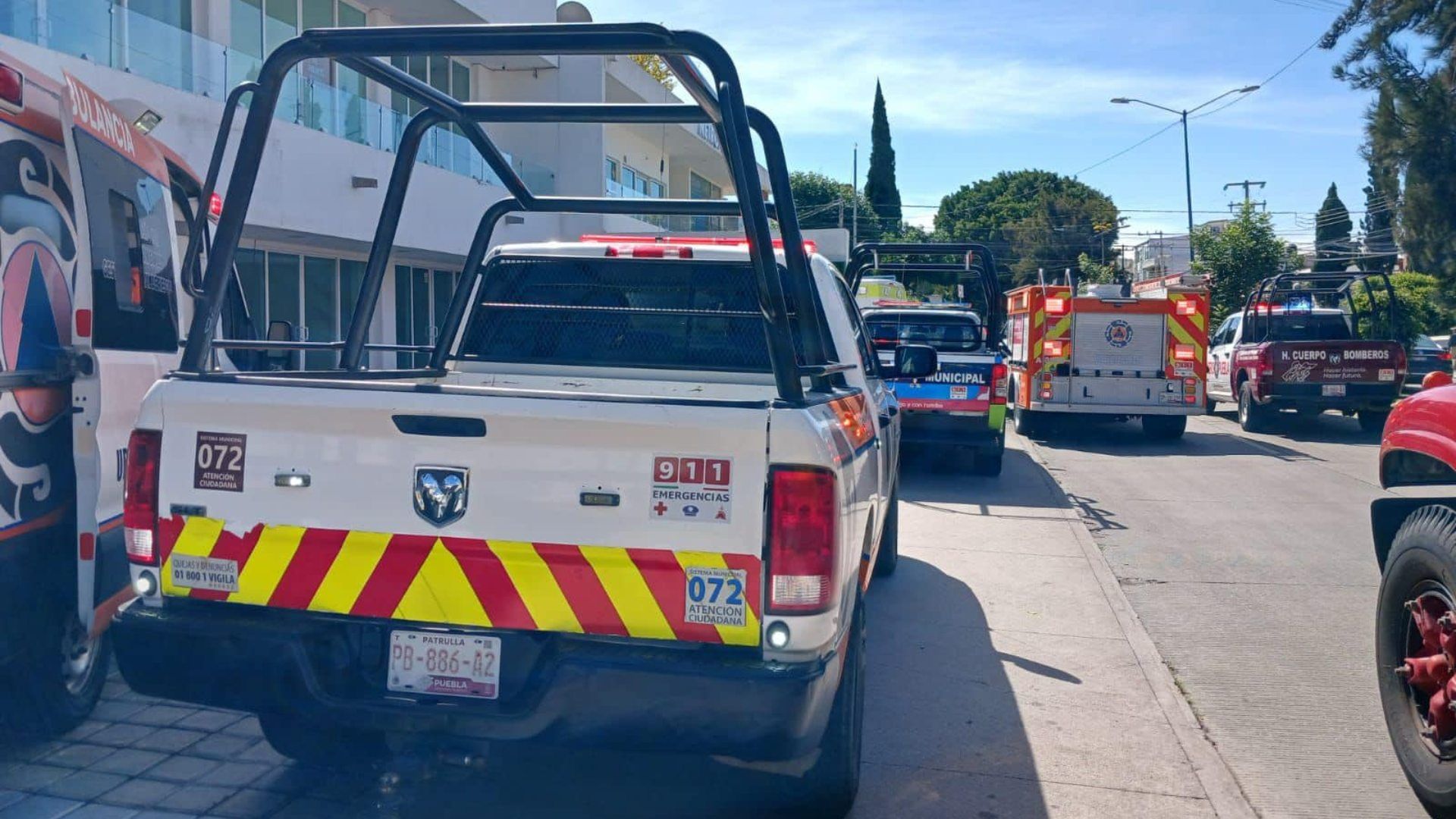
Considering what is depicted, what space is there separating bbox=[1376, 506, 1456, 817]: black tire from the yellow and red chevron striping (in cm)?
246

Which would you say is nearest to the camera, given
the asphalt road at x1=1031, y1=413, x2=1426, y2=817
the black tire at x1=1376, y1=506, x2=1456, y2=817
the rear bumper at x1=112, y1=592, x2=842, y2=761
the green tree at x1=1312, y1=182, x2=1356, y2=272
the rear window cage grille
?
the rear bumper at x1=112, y1=592, x2=842, y2=761

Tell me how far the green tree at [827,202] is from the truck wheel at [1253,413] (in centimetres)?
4671

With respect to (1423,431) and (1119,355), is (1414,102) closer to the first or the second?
(1119,355)

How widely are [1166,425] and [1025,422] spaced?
1.90m

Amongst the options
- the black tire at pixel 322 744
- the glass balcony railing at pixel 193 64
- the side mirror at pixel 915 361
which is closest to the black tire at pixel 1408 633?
the side mirror at pixel 915 361

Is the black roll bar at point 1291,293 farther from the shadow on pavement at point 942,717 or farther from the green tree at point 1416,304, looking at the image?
the shadow on pavement at point 942,717

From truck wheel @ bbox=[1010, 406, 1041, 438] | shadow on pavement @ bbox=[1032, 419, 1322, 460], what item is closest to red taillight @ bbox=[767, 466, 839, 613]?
shadow on pavement @ bbox=[1032, 419, 1322, 460]

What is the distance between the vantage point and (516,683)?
3201 millimetres

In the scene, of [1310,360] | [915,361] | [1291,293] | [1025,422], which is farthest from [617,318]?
[1291,293]

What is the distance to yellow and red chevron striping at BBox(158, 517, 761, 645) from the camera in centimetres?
312

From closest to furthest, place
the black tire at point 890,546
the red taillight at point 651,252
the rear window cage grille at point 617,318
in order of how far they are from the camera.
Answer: the rear window cage grille at point 617,318, the red taillight at point 651,252, the black tire at point 890,546

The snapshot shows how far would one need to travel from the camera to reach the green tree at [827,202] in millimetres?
66312

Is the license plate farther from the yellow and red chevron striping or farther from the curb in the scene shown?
the curb

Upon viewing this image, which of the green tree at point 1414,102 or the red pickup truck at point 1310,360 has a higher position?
the green tree at point 1414,102
